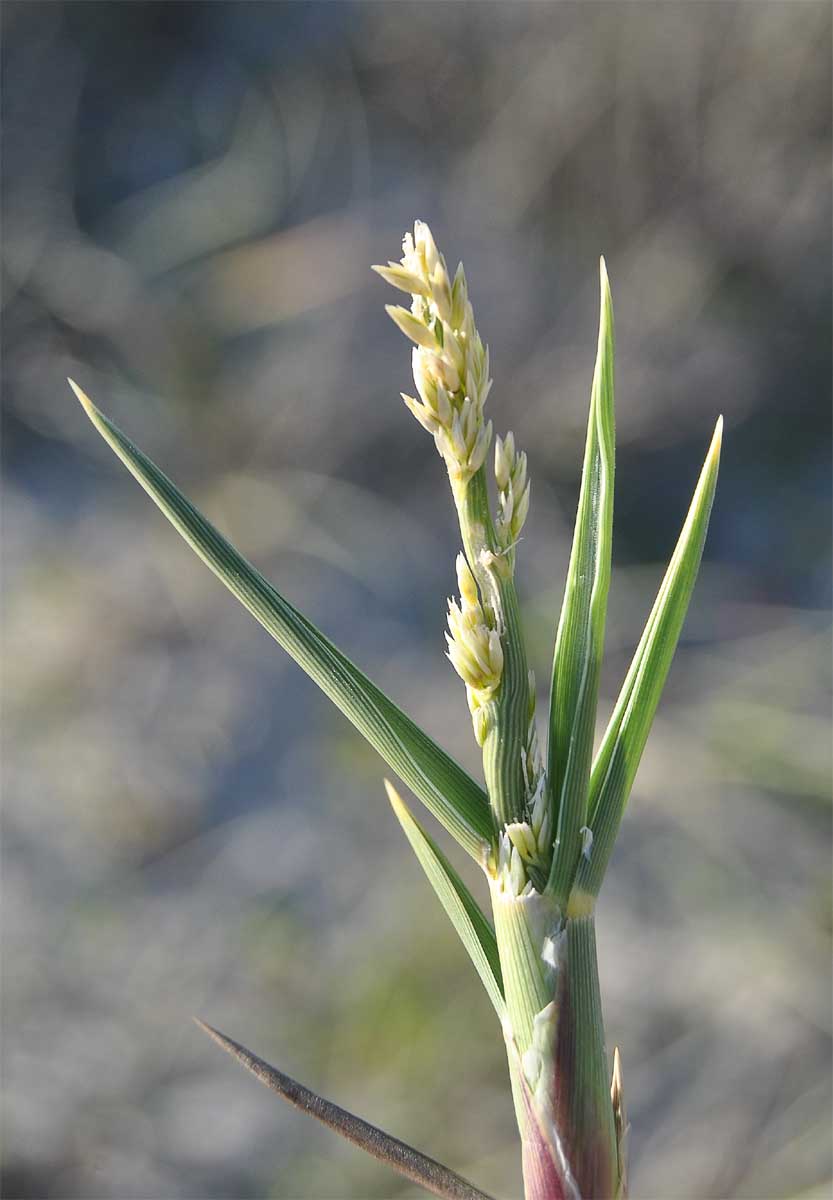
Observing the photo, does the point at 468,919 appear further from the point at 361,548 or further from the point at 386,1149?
the point at 361,548

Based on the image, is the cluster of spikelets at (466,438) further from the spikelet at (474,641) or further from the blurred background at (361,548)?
the blurred background at (361,548)

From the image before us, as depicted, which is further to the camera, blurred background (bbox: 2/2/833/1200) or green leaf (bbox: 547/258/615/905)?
blurred background (bbox: 2/2/833/1200)

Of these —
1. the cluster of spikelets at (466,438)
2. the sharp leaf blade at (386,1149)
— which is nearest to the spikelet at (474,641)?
the cluster of spikelets at (466,438)

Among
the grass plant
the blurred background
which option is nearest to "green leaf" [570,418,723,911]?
the grass plant

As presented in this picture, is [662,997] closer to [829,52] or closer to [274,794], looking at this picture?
[274,794]

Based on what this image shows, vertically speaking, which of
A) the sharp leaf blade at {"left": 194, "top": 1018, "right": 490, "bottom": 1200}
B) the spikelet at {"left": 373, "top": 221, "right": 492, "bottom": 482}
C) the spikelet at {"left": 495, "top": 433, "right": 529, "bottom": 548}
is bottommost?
the sharp leaf blade at {"left": 194, "top": 1018, "right": 490, "bottom": 1200}

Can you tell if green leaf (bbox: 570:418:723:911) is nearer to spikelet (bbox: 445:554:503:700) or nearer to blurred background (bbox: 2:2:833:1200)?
spikelet (bbox: 445:554:503:700)

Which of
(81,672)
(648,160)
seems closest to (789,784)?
(648,160)
